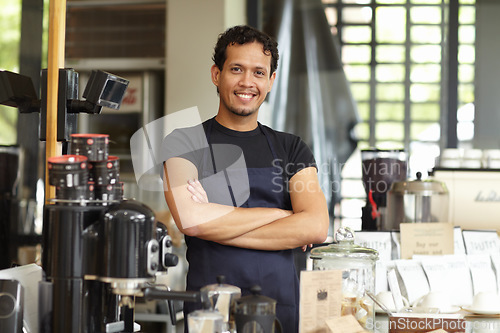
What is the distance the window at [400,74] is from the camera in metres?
4.52

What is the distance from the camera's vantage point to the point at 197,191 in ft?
5.63

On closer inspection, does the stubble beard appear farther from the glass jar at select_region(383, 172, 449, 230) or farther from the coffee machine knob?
the glass jar at select_region(383, 172, 449, 230)

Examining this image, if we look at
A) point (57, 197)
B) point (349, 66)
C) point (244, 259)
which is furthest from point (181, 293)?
point (349, 66)

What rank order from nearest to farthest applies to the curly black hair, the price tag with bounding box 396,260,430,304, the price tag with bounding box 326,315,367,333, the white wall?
1. the price tag with bounding box 326,315,367,333
2. the curly black hair
3. the price tag with bounding box 396,260,430,304
4. the white wall

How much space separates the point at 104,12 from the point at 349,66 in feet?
5.76

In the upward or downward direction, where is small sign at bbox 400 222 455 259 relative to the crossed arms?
downward

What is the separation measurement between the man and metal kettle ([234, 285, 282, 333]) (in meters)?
0.56

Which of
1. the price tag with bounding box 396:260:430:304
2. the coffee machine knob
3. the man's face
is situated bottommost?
the price tag with bounding box 396:260:430:304

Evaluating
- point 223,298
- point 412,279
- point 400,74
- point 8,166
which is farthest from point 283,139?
point 400,74

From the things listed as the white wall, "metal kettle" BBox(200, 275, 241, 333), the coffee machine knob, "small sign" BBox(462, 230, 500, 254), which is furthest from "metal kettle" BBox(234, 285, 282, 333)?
the white wall

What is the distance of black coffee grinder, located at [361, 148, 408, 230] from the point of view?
8.71 feet

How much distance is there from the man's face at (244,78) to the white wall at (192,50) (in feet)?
7.42

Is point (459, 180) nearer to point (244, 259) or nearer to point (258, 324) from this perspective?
point (244, 259)

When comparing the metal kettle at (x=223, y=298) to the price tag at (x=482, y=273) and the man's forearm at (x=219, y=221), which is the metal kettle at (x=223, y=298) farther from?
the price tag at (x=482, y=273)
